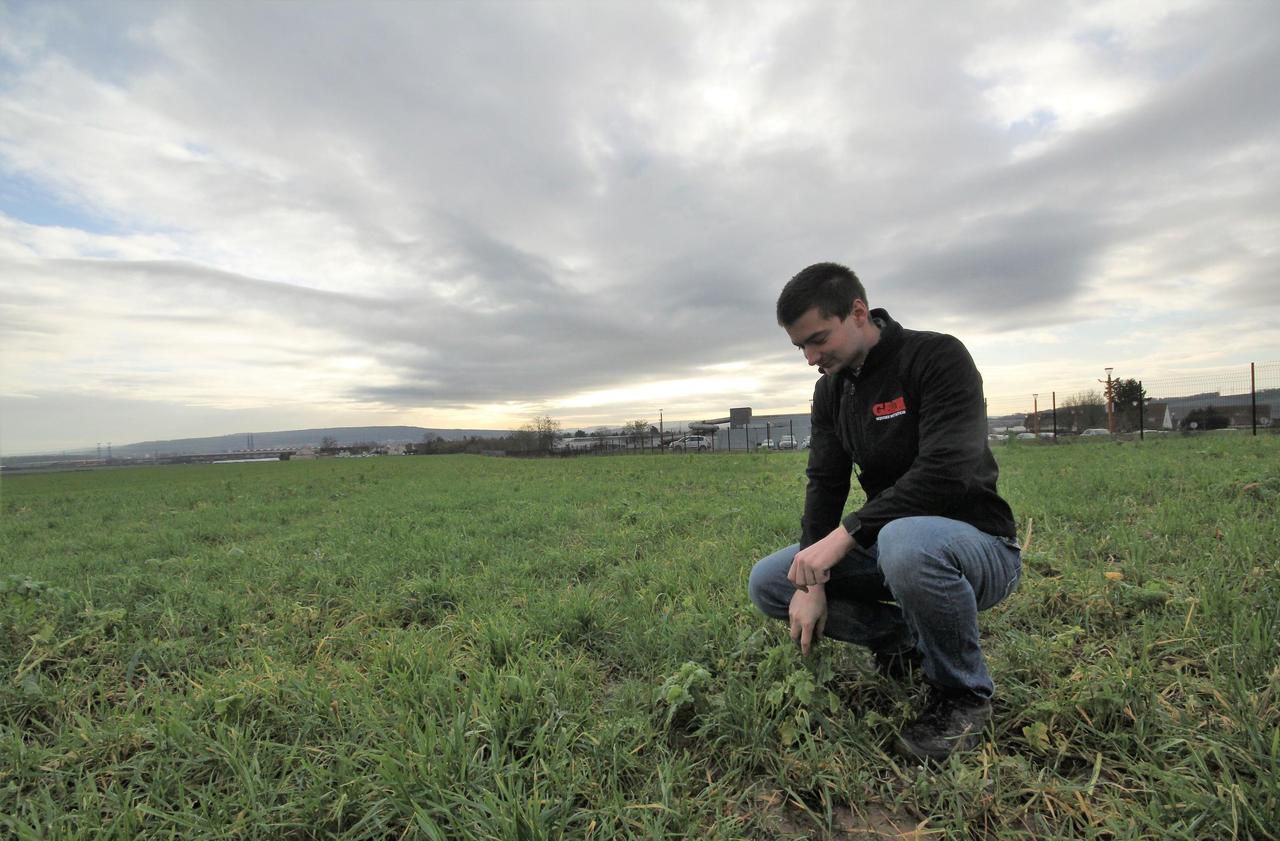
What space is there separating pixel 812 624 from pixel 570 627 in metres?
1.37

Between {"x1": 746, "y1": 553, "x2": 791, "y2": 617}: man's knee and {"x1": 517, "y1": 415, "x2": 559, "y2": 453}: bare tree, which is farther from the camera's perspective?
{"x1": 517, "y1": 415, "x2": 559, "y2": 453}: bare tree

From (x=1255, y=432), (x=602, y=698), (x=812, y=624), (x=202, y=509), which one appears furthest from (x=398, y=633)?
(x=1255, y=432)

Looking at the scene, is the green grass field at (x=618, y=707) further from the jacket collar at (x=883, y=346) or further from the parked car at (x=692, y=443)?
the parked car at (x=692, y=443)

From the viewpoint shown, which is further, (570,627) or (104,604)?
(104,604)

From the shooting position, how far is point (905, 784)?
1626 millimetres

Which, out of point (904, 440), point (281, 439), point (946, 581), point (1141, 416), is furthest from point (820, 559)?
point (281, 439)

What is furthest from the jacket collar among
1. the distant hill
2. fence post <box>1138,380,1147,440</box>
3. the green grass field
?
the distant hill

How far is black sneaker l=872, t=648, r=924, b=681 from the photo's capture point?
7.06ft

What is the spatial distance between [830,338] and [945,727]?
129cm

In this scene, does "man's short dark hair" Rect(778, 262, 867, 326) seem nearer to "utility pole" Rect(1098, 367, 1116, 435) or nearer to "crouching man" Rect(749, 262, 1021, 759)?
"crouching man" Rect(749, 262, 1021, 759)

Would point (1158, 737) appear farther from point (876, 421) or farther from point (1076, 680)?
point (876, 421)

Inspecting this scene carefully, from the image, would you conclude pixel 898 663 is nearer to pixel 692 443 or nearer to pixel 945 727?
pixel 945 727

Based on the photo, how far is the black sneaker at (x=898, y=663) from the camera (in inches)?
84.7

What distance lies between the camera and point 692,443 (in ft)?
119
